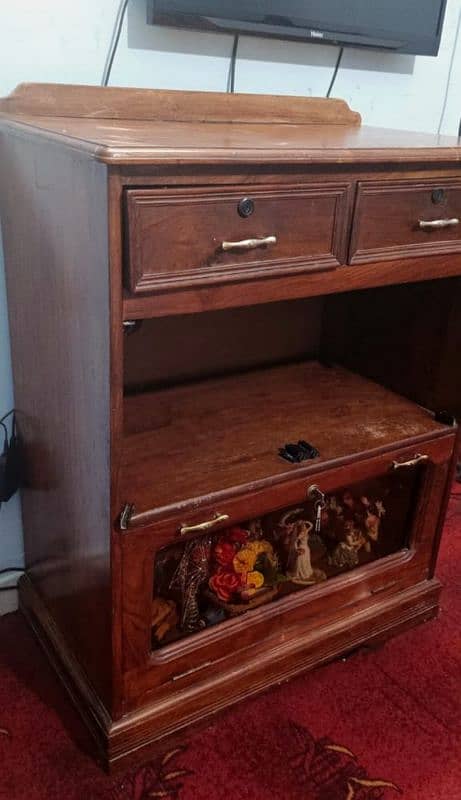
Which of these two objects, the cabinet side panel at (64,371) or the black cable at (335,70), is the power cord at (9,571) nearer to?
the cabinet side panel at (64,371)

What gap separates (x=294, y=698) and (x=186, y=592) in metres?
0.26

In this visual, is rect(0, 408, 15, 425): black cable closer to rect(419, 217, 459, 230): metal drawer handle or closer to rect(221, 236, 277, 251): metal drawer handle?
rect(221, 236, 277, 251): metal drawer handle

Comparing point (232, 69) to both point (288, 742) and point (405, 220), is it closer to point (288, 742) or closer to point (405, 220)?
point (405, 220)

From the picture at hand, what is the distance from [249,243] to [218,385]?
504 millimetres

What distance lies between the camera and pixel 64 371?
0.98m

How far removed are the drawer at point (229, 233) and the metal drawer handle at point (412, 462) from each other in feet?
1.32

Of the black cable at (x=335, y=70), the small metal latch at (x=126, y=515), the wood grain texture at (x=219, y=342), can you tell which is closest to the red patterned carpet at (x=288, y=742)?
the small metal latch at (x=126, y=515)

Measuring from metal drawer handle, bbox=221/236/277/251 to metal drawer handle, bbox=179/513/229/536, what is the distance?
0.38 metres

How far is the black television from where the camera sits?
45.0 inches

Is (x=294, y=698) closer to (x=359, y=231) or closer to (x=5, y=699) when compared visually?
(x=5, y=699)

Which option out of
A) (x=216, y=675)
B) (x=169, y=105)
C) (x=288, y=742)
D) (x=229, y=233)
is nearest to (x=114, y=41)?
(x=169, y=105)

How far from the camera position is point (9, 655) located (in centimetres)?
126

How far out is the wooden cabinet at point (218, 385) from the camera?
832 mm

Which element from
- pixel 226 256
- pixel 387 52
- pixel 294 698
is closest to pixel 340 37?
pixel 387 52
